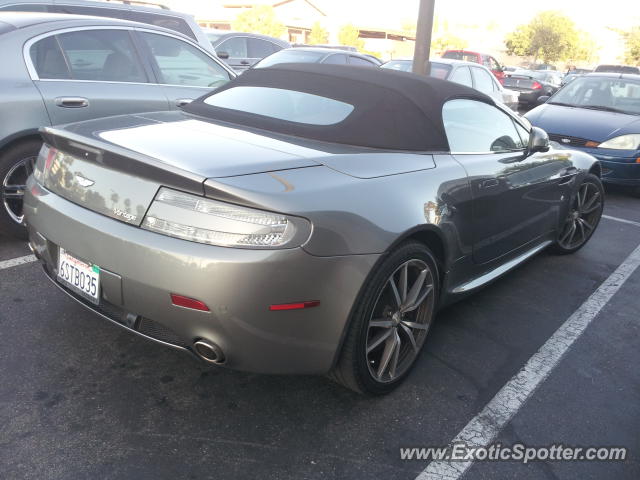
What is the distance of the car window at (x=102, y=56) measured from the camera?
13.9 feet

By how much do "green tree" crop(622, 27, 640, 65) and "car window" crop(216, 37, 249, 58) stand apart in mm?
51255

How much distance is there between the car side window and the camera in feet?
10.4

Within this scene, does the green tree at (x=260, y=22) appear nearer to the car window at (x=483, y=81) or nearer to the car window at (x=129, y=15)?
the car window at (x=483, y=81)

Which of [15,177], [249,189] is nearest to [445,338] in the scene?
[249,189]

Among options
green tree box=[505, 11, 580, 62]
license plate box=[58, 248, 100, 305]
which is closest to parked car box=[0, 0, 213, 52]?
license plate box=[58, 248, 100, 305]

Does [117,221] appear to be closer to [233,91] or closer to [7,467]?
[7,467]

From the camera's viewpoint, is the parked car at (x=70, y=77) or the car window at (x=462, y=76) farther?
the car window at (x=462, y=76)

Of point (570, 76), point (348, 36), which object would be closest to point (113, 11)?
point (570, 76)

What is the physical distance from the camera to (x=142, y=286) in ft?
6.97

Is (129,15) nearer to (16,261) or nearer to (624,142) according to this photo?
(16,261)

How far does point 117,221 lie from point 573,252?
4067mm

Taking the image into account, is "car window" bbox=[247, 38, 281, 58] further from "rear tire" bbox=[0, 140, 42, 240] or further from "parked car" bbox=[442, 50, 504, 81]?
"rear tire" bbox=[0, 140, 42, 240]

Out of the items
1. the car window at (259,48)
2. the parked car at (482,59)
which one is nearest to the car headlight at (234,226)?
the car window at (259,48)

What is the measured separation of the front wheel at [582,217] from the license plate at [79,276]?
3652 mm
